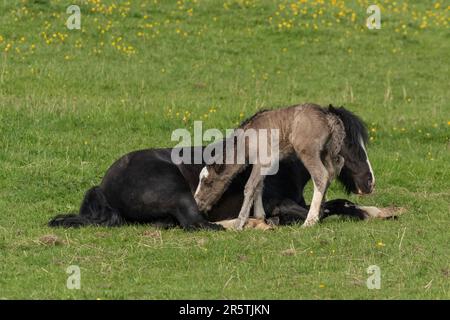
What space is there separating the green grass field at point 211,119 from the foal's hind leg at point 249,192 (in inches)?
23.5

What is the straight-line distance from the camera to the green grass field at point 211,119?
9.87 metres

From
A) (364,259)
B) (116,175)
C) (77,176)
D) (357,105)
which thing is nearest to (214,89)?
(357,105)

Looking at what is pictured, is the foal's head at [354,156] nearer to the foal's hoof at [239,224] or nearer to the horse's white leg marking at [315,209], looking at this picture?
the horse's white leg marking at [315,209]

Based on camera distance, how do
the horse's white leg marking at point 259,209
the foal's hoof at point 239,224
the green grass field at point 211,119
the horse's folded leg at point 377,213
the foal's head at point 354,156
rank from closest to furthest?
the green grass field at point 211,119 → the foal's hoof at point 239,224 → the foal's head at point 354,156 → the horse's white leg marking at point 259,209 → the horse's folded leg at point 377,213

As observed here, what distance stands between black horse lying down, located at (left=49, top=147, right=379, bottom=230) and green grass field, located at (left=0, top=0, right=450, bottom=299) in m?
0.33

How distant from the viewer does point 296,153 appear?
11953 millimetres

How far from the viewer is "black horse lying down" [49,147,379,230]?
1202cm

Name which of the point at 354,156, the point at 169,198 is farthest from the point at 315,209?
the point at 169,198

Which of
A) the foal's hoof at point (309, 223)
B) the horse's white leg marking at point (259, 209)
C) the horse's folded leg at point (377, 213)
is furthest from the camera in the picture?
the horse's folded leg at point (377, 213)

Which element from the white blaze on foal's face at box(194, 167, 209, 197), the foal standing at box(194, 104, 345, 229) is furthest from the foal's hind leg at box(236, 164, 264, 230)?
the white blaze on foal's face at box(194, 167, 209, 197)

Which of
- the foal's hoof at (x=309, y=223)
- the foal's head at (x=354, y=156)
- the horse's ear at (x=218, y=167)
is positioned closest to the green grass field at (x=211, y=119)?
the foal's hoof at (x=309, y=223)

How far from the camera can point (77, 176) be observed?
14.5 metres

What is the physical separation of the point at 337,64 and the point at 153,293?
14630mm

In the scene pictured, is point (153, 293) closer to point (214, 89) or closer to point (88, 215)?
point (88, 215)
